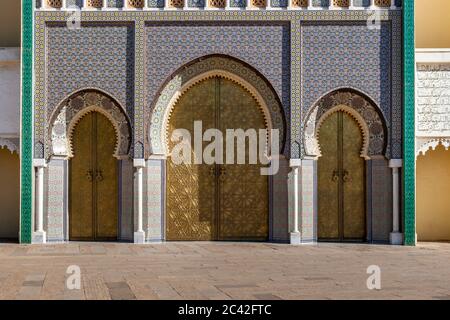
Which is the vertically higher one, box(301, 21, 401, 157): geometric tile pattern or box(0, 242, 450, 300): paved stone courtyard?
box(301, 21, 401, 157): geometric tile pattern

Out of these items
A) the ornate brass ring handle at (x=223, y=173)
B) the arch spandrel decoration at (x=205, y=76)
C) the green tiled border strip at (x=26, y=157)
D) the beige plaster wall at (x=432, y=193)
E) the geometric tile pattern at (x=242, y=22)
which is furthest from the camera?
the beige plaster wall at (x=432, y=193)

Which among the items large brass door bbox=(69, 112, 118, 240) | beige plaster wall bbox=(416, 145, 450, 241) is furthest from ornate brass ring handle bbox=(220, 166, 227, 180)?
beige plaster wall bbox=(416, 145, 450, 241)

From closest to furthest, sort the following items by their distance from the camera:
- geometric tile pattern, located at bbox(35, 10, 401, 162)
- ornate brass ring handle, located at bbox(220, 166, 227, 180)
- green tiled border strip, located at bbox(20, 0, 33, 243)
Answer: green tiled border strip, located at bbox(20, 0, 33, 243), geometric tile pattern, located at bbox(35, 10, 401, 162), ornate brass ring handle, located at bbox(220, 166, 227, 180)

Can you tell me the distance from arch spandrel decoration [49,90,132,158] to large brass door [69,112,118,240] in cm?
14

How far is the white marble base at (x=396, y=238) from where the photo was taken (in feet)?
40.2

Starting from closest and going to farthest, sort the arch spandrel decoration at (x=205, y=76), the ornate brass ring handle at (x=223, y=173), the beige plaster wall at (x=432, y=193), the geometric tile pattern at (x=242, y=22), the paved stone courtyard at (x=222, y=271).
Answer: the paved stone courtyard at (x=222, y=271) < the geometric tile pattern at (x=242, y=22) < the arch spandrel decoration at (x=205, y=76) < the ornate brass ring handle at (x=223, y=173) < the beige plaster wall at (x=432, y=193)

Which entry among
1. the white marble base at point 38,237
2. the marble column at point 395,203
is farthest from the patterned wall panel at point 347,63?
the white marble base at point 38,237

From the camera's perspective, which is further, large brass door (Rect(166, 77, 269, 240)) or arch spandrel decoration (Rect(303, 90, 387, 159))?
large brass door (Rect(166, 77, 269, 240))

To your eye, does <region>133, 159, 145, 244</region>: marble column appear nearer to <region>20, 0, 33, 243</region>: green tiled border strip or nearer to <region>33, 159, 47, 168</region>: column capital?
<region>33, 159, 47, 168</region>: column capital

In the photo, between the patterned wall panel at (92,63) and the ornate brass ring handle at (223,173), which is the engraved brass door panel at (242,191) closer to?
the ornate brass ring handle at (223,173)

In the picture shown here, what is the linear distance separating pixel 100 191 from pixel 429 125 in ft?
17.7

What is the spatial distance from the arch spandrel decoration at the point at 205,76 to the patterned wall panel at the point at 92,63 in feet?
1.62

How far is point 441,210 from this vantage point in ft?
44.3

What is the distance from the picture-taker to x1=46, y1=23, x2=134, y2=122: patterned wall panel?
485 inches
